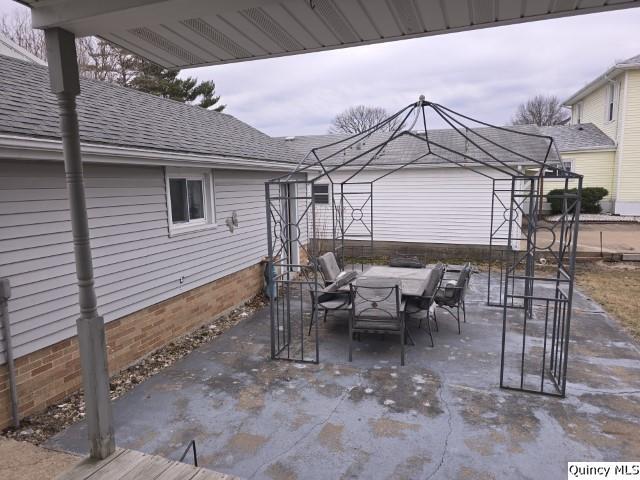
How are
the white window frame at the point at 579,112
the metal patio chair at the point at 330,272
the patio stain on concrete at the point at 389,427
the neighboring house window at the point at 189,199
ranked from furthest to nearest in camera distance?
the white window frame at the point at 579,112, the metal patio chair at the point at 330,272, the neighboring house window at the point at 189,199, the patio stain on concrete at the point at 389,427

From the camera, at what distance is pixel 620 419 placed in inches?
154

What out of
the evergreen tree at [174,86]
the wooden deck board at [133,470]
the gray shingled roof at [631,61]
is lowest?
the wooden deck board at [133,470]

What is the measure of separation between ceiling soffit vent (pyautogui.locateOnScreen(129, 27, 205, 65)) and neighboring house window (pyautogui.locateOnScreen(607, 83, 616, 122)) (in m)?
20.7

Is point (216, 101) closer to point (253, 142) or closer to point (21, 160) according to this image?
point (253, 142)

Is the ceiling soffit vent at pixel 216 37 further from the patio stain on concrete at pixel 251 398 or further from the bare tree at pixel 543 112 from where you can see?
the bare tree at pixel 543 112

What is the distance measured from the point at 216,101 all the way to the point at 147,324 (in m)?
21.9

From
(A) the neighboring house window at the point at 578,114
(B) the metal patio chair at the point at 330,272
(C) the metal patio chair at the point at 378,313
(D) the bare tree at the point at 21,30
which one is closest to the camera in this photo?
(C) the metal patio chair at the point at 378,313

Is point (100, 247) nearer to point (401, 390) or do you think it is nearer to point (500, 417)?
point (401, 390)

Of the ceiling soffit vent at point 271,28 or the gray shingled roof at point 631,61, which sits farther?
the gray shingled roof at point 631,61

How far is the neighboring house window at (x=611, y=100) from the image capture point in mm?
17819

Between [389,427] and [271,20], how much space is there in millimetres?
3561

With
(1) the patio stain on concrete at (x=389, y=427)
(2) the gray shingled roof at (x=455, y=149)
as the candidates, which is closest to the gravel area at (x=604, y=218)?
(2) the gray shingled roof at (x=455, y=149)

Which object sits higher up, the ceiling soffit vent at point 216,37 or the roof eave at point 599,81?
the roof eave at point 599,81

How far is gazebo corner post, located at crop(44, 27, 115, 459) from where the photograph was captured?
7.51 ft
